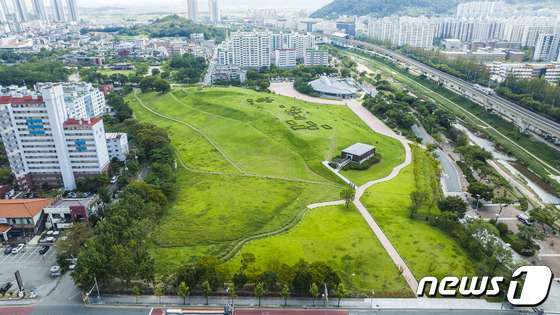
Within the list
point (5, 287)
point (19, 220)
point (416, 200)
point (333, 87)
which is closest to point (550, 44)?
point (333, 87)

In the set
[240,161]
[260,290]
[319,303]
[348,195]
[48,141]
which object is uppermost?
[48,141]

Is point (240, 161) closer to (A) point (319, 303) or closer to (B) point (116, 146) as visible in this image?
(B) point (116, 146)

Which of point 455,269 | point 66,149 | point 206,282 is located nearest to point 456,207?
point 455,269

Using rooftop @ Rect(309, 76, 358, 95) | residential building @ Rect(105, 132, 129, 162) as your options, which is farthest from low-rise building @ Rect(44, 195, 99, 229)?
rooftop @ Rect(309, 76, 358, 95)

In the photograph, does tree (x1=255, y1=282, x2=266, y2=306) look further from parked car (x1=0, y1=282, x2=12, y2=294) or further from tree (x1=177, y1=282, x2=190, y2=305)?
parked car (x1=0, y1=282, x2=12, y2=294)

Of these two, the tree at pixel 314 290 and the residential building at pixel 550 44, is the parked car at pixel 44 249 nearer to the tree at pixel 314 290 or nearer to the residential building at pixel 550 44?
the tree at pixel 314 290

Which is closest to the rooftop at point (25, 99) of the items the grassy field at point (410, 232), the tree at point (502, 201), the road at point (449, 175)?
the grassy field at point (410, 232)

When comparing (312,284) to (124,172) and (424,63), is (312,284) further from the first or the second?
(424,63)
